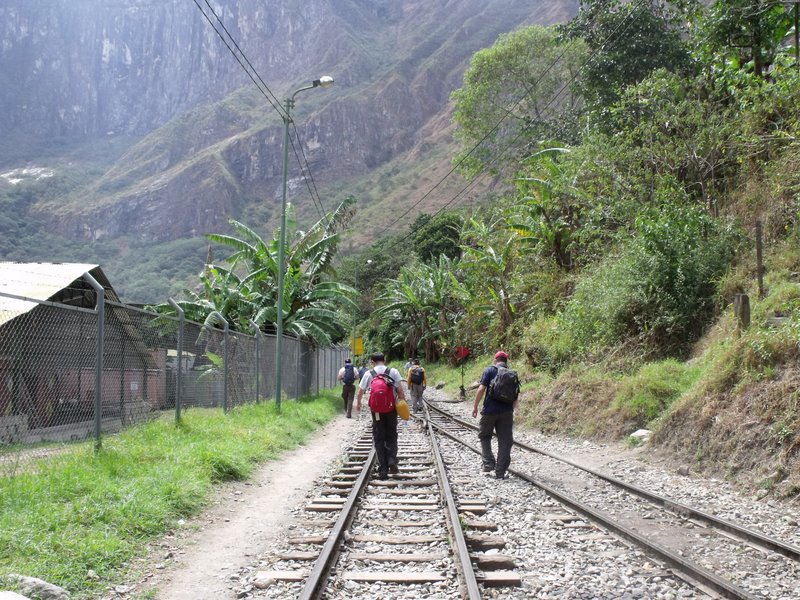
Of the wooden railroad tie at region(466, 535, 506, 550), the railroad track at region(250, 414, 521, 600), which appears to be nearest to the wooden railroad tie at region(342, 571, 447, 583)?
the railroad track at region(250, 414, 521, 600)

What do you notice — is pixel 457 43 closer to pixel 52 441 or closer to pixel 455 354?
A: pixel 455 354

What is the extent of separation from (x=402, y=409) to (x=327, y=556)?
3.71m

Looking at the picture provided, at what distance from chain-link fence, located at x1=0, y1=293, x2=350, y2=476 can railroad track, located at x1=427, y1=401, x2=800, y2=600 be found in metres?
5.64

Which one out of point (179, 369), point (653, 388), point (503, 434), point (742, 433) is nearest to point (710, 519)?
point (742, 433)

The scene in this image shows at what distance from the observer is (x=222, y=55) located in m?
191

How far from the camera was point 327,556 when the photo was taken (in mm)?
5195

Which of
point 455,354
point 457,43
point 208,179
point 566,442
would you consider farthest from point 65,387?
point 457,43

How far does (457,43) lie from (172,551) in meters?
159

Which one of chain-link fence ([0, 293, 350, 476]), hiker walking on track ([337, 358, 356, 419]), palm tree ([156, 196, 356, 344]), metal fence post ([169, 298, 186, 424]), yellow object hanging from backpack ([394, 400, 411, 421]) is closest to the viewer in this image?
chain-link fence ([0, 293, 350, 476])

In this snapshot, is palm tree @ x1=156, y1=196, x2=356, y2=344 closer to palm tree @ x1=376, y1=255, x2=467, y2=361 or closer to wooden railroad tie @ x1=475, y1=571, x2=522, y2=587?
palm tree @ x1=376, y1=255, x2=467, y2=361

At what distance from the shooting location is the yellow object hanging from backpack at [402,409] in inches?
344

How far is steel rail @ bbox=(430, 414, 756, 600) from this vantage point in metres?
4.58

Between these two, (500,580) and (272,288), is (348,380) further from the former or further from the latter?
(500,580)

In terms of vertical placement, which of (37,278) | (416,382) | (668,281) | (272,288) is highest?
(272,288)
